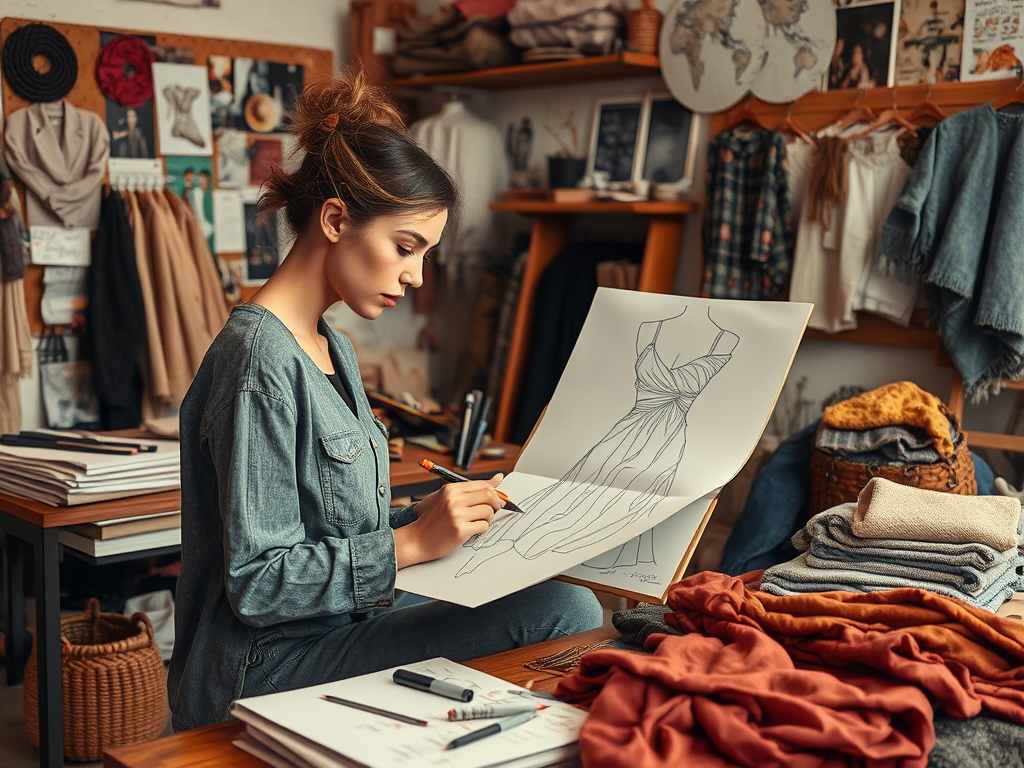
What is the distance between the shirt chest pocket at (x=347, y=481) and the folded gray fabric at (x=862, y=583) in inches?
21.5

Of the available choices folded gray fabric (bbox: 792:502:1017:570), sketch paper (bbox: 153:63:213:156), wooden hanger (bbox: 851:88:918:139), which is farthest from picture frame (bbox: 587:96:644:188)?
folded gray fabric (bbox: 792:502:1017:570)

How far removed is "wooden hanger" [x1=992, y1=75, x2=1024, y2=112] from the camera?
9.15ft

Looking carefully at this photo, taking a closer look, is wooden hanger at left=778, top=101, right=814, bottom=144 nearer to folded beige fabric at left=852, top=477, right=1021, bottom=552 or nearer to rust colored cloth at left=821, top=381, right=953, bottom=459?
rust colored cloth at left=821, top=381, right=953, bottom=459

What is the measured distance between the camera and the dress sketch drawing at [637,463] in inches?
55.1

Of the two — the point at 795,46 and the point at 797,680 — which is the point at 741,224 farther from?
the point at 797,680

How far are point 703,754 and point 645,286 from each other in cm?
269

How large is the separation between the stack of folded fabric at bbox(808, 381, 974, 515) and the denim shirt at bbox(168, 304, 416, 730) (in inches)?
47.1

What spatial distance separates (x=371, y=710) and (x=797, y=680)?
0.41 meters

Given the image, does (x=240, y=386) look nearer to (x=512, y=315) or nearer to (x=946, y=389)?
(x=946, y=389)

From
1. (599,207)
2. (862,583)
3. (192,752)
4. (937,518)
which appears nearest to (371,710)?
(192,752)

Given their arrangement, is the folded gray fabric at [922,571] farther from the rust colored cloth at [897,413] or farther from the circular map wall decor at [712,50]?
the circular map wall decor at [712,50]

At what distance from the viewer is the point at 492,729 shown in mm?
986

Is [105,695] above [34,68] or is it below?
below

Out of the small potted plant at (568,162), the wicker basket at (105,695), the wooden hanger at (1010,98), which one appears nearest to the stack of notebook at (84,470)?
the wicker basket at (105,695)
